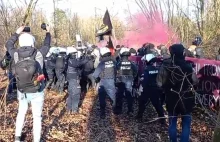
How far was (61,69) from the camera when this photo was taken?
12.5 metres

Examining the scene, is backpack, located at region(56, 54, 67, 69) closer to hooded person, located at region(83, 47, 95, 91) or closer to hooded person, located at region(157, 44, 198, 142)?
hooded person, located at region(83, 47, 95, 91)

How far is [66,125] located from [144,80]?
2212 millimetres

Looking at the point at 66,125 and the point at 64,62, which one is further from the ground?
the point at 64,62

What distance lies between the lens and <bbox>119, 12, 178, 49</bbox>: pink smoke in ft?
50.1

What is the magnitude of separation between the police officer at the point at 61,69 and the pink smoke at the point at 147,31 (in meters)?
3.56

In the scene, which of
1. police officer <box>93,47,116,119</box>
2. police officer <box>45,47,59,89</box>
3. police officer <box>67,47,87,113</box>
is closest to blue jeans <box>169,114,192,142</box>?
police officer <box>93,47,116,119</box>

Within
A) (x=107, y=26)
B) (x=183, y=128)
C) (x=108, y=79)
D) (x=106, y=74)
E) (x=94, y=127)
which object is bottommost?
(x=94, y=127)

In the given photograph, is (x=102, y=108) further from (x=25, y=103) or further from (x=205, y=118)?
(x=25, y=103)

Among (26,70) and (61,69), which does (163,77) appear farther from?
(61,69)

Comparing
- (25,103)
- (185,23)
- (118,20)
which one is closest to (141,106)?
(25,103)

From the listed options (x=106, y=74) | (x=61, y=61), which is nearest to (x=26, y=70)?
(x=106, y=74)

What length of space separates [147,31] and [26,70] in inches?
576

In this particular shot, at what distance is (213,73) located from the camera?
8.80m

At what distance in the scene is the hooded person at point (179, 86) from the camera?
20.8ft
